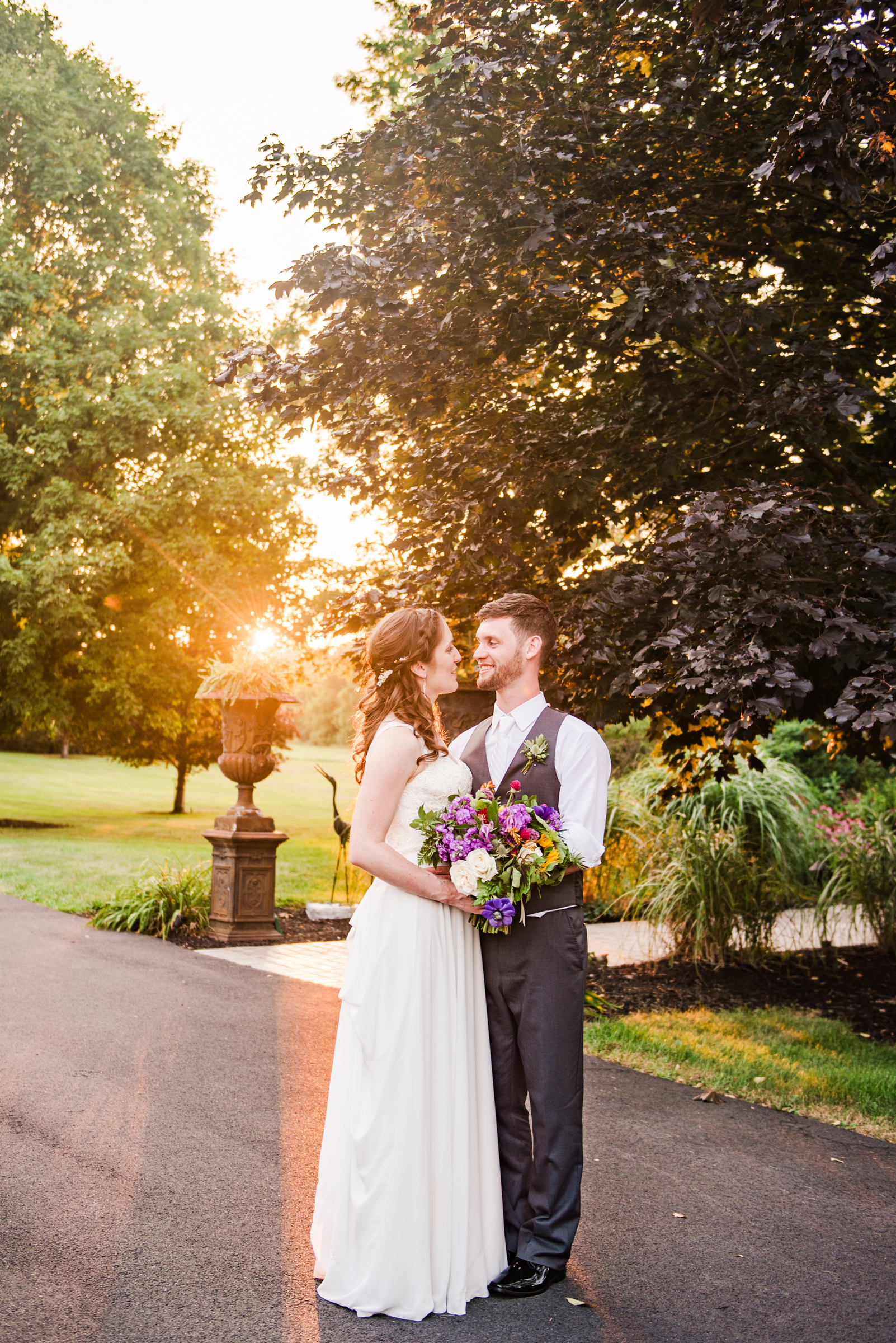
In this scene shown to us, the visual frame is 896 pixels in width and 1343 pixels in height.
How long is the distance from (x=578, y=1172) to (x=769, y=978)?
6.05 meters

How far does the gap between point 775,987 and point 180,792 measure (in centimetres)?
2586

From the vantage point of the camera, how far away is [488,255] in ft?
19.7

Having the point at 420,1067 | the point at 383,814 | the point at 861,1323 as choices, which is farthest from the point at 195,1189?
the point at 861,1323

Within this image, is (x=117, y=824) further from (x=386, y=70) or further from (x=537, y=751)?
(x=537, y=751)

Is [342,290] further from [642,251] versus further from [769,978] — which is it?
[769,978]

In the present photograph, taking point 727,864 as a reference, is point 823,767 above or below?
above

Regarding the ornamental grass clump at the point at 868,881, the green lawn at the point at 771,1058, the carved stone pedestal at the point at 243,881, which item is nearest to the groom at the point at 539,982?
the green lawn at the point at 771,1058

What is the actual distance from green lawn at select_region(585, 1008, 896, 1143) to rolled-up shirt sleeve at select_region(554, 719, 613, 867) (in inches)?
118

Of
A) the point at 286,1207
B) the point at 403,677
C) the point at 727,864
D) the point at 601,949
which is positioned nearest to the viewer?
the point at 403,677

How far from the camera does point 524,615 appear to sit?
349 cm

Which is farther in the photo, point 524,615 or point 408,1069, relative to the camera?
point 524,615

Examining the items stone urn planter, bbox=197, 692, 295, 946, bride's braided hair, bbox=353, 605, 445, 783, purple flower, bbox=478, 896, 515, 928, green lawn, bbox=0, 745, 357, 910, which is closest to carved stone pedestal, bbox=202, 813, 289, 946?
stone urn planter, bbox=197, 692, 295, 946

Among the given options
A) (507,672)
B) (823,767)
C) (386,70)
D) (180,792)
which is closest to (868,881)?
(823,767)

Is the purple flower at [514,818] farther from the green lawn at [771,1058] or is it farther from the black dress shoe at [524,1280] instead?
the green lawn at [771,1058]
